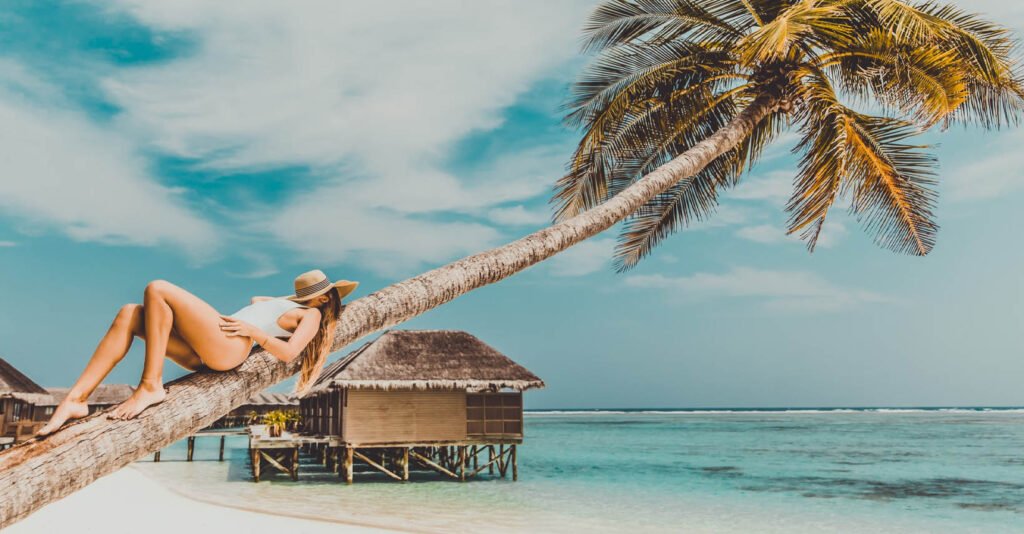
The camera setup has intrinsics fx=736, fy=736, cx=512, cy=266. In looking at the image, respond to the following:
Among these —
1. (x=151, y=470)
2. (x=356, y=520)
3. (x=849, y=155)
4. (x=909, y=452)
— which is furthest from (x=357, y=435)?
(x=909, y=452)

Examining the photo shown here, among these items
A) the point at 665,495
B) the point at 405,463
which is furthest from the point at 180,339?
the point at 665,495

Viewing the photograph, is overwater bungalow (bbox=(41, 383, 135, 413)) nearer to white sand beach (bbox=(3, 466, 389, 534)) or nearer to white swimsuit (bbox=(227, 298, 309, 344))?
white sand beach (bbox=(3, 466, 389, 534))

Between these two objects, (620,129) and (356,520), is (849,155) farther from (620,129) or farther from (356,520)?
(356,520)

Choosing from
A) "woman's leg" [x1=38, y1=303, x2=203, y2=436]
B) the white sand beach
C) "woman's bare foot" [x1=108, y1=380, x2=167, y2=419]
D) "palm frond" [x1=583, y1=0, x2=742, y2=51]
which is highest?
"palm frond" [x1=583, y1=0, x2=742, y2=51]

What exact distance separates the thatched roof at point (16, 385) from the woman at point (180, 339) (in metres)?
24.7

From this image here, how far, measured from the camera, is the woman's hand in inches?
103

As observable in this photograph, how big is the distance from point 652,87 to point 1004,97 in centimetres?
355

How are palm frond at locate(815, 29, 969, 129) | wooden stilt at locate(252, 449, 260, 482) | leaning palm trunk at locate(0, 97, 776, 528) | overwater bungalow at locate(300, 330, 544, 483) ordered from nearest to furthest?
leaning palm trunk at locate(0, 97, 776, 528)
palm frond at locate(815, 29, 969, 129)
overwater bungalow at locate(300, 330, 544, 483)
wooden stilt at locate(252, 449, 260, 482)

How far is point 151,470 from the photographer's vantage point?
971 inches

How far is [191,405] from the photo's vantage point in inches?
99.4

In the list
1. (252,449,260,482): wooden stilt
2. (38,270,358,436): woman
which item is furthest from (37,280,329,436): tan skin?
(252,449,260,482): wooden stilt

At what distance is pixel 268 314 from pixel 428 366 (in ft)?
53.9

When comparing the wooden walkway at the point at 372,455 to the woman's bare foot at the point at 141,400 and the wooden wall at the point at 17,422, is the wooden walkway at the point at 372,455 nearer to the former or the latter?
the wooden wall at the point at 17,422

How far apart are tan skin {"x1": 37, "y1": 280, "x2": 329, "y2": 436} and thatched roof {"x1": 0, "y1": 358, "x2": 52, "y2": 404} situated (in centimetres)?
2465
